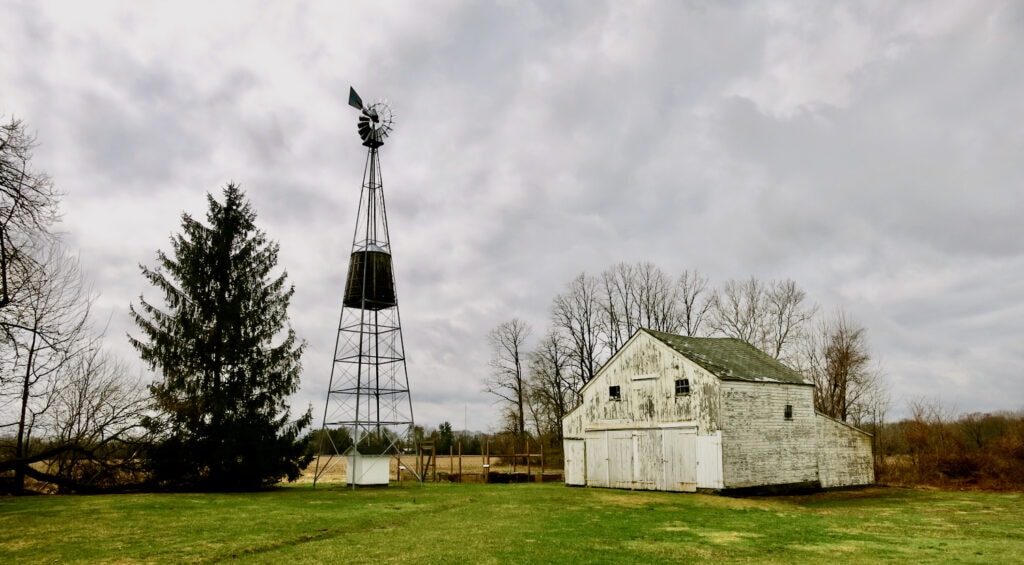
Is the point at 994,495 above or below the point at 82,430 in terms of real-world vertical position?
below

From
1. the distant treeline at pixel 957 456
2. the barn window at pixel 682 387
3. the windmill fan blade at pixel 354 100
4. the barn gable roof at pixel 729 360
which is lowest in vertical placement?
the distant treeline at pixel 957 456

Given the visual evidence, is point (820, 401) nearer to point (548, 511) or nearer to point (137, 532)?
point (548, 511)

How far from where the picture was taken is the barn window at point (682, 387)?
98.2 ft

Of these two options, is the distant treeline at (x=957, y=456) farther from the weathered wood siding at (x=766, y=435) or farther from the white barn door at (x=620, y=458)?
the white barn door at (x=620, y=458)

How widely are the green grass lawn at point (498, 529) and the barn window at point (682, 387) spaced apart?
4.61 m

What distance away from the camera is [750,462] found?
2905cm

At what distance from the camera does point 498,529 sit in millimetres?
17375

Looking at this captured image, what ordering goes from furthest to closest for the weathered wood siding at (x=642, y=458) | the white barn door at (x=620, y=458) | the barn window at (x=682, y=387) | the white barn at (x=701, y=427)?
the white barn door at (x=620, y=458) → the barn window at (x=682, y=387) → the weathered wood siding at (x=642, y=458) → the white barn at (x=701, y=427)

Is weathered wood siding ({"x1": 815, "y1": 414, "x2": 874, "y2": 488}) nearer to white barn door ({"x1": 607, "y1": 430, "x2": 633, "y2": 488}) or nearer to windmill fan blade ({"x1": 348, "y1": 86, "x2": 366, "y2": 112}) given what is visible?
white barn door ({"x1": 607, "y1": 430, "x2": 633, "y2": 488})

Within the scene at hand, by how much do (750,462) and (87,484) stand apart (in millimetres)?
26639

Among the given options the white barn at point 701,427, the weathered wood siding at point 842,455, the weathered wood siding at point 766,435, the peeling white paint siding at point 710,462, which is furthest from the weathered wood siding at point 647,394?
the weathered wood siding at point 842,455

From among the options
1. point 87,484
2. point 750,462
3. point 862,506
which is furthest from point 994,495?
point 87,484

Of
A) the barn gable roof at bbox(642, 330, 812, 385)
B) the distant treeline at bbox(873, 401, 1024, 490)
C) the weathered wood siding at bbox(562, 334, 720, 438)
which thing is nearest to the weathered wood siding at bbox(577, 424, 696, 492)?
the weathered wood siding at bbox(562, 334, 720, 438)

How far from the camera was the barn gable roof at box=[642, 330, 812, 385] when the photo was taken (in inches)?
1189
